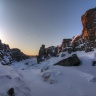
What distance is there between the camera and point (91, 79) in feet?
87.2

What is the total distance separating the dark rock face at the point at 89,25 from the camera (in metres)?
59.8

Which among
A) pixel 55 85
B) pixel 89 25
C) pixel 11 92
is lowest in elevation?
pixel 55 85

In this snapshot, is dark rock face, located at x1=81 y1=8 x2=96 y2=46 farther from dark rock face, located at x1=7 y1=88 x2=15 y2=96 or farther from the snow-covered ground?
dark rock face, located at x1=7 y1=88 x2=15 y2=96

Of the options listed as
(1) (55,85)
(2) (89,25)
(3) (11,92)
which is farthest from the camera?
(2) (89,25)

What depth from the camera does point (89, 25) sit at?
64125 mm

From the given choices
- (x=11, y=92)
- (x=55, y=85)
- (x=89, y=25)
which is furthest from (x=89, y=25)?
(x=11, y=92)

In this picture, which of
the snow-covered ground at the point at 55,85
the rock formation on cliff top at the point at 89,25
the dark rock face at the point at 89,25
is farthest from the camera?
the rock formation on cliff top at the point at 89,25

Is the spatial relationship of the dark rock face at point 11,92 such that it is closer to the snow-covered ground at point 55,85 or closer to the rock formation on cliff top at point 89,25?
the snow-covered ground at point 55,85

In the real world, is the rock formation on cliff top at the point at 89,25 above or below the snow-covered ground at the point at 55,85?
above

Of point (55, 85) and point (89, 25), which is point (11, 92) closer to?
point (55, 85)

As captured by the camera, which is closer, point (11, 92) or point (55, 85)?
point (11, 92)

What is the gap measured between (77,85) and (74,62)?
48.8ft

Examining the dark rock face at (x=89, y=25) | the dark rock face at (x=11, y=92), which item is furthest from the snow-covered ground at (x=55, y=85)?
the dark rock face at (x=89, y=25)

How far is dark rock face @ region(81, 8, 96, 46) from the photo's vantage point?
196 ft
